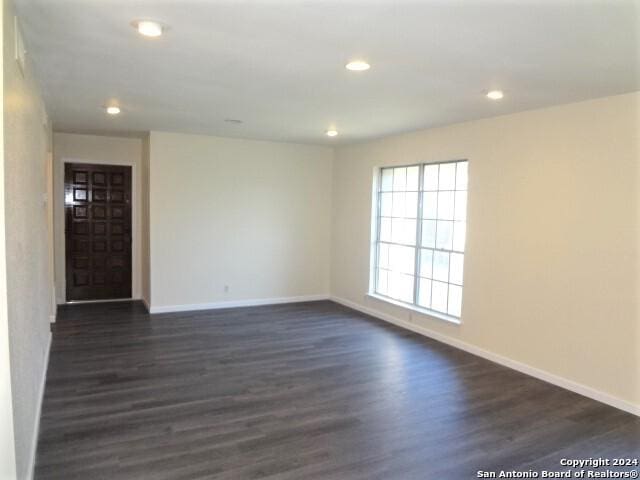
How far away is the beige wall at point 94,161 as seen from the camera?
6672 mm

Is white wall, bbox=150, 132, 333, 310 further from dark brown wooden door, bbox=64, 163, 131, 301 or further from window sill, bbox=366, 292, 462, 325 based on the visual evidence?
window sill, bbox=366, 292, 462, 325

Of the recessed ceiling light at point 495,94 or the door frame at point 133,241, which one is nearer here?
the recessed ceiling light at point 495,94

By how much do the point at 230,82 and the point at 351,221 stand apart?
3742mm

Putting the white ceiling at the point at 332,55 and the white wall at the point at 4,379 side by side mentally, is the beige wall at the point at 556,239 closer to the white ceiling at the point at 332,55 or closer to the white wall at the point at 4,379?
the white ceiling at the point at 332,55

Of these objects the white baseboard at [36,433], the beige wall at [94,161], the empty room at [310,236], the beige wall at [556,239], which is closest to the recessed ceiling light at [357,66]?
the empty room at [310,236]

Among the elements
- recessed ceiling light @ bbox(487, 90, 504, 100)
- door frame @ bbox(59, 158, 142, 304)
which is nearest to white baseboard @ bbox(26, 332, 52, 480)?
door frame @ bbox(59, 158, 142, 304)

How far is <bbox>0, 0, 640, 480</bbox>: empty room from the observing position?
2.49 m

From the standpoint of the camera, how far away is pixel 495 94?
3715 mm

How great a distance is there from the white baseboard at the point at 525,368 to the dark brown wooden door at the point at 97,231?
3.88m

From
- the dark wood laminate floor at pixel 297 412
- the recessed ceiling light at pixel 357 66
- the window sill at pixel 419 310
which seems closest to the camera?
the dark wood laminate floor at pixel 297 412

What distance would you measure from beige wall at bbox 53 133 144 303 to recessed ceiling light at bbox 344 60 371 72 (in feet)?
15.9

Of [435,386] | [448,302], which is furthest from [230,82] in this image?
[448,302]

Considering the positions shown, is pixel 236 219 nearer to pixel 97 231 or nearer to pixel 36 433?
pixel 97 231

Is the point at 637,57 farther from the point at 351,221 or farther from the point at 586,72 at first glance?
the point at 351,221
